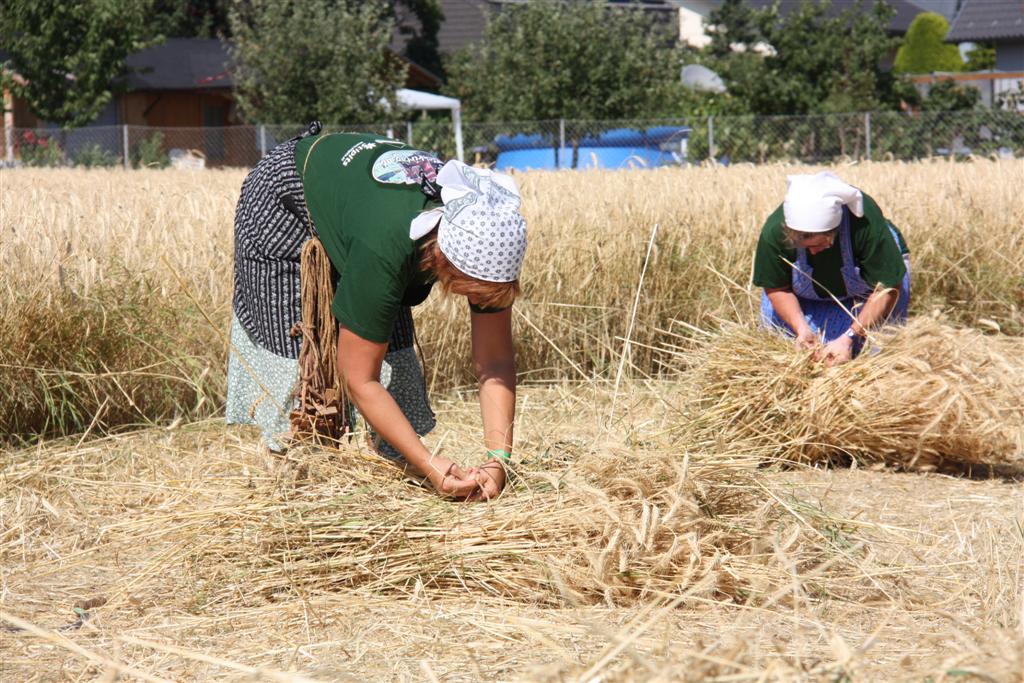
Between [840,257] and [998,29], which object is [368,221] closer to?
[840,257]

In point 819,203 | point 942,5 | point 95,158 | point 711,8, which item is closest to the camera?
point 819,203

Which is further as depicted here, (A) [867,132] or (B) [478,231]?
(A) [867,132]

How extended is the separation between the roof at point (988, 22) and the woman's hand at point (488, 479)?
34.1 m

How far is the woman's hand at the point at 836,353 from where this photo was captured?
4.36 m

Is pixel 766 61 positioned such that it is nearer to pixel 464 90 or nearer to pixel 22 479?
pixel 464 90

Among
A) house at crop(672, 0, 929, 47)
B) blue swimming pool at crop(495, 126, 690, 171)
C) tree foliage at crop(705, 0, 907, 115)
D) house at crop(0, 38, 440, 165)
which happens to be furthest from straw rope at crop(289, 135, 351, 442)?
house at crop(672, 0, 929, 47)

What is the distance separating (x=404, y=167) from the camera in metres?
2.83

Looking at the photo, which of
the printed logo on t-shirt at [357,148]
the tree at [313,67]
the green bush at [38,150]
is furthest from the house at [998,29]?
the printed logo on t-shirt at [357,148]

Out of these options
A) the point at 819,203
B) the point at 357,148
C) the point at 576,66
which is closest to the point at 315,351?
the point at 357,148

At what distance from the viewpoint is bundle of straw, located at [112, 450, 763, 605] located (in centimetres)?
275

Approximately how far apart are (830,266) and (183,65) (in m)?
28.1

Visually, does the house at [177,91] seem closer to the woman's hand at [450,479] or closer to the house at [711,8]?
the house at [711,8]

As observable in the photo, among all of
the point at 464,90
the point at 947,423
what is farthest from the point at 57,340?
the point at 464,90

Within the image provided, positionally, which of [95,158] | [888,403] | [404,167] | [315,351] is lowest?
[95,158]
